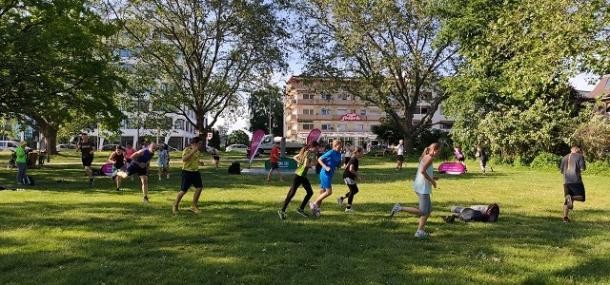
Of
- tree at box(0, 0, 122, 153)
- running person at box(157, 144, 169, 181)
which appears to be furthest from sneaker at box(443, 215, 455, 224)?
tree at box(0, 0, 122, 153)

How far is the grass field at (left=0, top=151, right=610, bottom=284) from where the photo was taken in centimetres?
620

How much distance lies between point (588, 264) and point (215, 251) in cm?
502

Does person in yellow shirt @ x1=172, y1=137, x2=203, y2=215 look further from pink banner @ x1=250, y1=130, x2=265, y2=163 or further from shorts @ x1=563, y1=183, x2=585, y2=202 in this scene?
pink banner @ x1=250, y1=130, x2=265, y2=163

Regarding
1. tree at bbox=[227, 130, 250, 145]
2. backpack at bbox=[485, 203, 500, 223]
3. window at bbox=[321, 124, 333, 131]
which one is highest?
window at bbox=[321, 124, 333, 131]

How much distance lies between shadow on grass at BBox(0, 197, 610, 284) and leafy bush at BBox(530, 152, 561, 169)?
791 inches

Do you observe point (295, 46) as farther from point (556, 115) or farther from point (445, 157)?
point (556, 115)

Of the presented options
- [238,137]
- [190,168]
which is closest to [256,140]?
Answer: [190,168]

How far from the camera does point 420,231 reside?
8805mm

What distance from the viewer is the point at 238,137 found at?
418 ft

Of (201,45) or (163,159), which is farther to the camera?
(201,45)

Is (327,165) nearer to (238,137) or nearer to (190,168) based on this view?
(190,168)

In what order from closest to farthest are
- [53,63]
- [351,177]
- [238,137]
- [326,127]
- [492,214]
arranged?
[492,214]
[351,177]
[53,63]
[326,127]
[238,137]

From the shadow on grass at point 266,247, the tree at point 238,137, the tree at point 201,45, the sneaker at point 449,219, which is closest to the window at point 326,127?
the tree at point 238,137

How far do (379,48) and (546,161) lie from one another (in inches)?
661
